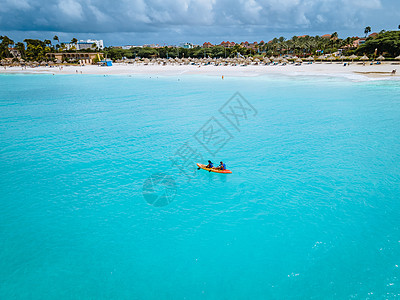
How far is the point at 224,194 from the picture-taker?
17703 millimetres

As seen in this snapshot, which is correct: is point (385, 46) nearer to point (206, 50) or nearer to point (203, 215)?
point (206, 50)

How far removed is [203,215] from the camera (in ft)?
→ 51.0

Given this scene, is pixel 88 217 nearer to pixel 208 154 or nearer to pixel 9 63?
pixel 208 154

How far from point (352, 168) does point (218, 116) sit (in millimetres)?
19934

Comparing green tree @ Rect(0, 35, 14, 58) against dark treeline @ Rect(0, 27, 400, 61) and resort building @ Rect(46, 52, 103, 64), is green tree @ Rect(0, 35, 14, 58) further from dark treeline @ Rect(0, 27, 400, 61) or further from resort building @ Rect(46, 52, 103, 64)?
resort building @ Rect(46, 52, 103, 64)

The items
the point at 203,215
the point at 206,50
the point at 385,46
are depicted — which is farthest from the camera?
the point at 206,50

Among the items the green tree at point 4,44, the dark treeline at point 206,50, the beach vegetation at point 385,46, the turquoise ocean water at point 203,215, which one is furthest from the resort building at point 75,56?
the turquoise ocean water at point 203,215

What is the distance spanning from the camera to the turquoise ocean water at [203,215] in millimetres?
11484

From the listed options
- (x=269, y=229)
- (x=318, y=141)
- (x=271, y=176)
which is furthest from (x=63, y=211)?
(x=318, y=141)

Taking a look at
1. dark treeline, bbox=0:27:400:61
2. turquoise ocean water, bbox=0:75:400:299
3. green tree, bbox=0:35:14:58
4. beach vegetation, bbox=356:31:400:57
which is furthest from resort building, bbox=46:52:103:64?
turquoise ocean water, bbox=0:75:400:299

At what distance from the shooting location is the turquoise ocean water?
1148 centimetres

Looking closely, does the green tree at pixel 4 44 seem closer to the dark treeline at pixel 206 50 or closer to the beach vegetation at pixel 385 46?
the dark treeline at pixel 206 50

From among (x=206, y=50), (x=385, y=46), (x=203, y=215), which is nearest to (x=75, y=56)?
(x=206, y=50)

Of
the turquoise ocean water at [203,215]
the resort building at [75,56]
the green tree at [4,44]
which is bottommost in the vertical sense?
the turquoise ocean water at [203,215]
